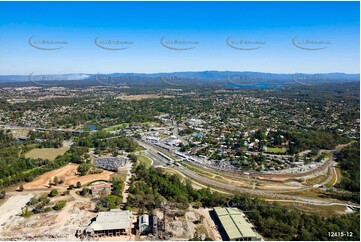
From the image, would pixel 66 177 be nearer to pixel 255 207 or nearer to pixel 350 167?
pixel 255 207

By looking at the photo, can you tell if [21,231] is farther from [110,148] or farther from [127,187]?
[110,148]

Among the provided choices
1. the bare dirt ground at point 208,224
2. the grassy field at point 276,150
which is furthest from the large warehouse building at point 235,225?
the grassy field at point 276,150

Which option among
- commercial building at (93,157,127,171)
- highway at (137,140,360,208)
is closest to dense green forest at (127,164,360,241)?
highway at (137,140,360,208)

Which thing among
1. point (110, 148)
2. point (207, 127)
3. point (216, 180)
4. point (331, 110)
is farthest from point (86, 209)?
point (331, 110)

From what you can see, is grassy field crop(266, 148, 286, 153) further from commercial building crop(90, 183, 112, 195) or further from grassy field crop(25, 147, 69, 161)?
grassy field crop(25, 147, 69, 161)

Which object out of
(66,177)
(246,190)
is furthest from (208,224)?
(66,177)
